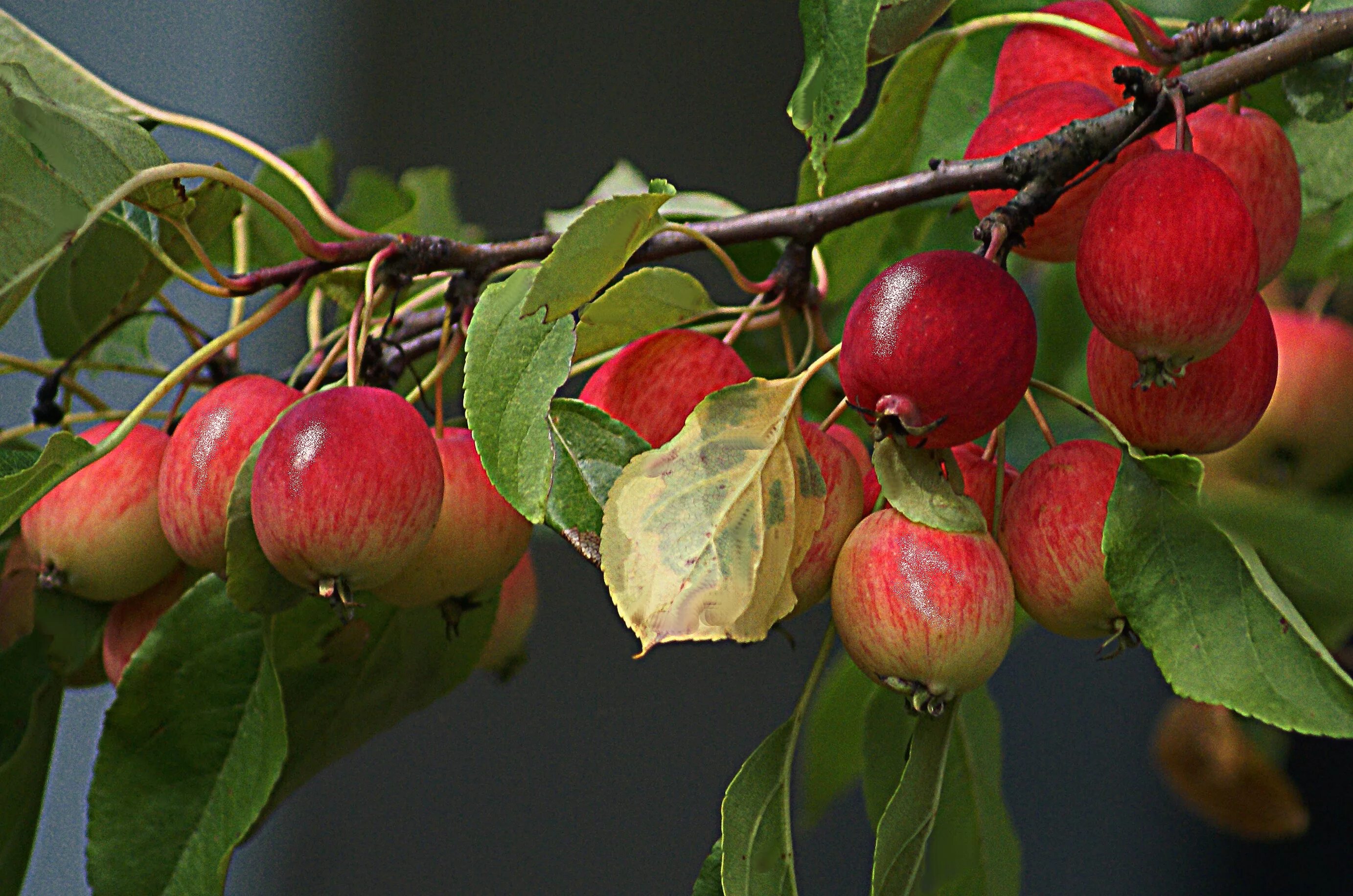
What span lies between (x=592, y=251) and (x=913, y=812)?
5.3 inches

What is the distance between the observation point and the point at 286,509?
0.22 m

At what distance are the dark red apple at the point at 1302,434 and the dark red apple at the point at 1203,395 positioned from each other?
249 mm

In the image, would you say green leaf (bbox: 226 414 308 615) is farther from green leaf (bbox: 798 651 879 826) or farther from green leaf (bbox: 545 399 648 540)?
Result: green leaf (bbox: 798 651 879 826)

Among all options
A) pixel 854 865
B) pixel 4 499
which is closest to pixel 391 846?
pixel 854 865

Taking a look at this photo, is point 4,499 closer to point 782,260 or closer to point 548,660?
point 782,260

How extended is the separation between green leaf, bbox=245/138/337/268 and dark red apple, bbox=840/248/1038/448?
255mm

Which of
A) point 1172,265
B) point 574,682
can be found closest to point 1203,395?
point 1172,265

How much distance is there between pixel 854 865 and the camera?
104 cm

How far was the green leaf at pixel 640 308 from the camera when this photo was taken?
242mm

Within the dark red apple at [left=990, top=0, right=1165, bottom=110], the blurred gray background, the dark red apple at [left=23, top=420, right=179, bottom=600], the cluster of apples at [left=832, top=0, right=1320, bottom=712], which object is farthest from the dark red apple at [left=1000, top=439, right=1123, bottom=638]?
the blurred gray background

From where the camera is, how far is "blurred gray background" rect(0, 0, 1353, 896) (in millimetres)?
883

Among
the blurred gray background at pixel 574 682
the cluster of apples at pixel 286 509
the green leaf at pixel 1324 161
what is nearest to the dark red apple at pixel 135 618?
the cluster of apples at pixel 286 509

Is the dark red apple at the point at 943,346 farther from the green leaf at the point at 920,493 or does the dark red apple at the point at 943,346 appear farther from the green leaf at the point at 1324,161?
the green leaf at the point at 1324,161

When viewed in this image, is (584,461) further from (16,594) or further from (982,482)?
(16,594)
